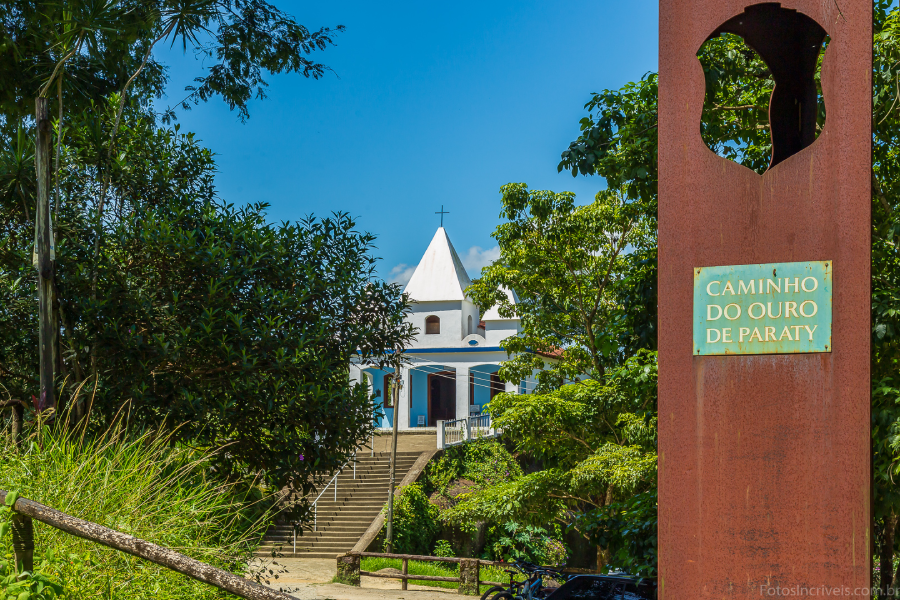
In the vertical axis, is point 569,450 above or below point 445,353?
below

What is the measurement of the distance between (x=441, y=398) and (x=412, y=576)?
1581 cm

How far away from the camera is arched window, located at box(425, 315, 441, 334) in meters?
30.5

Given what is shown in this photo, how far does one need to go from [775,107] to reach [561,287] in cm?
1246

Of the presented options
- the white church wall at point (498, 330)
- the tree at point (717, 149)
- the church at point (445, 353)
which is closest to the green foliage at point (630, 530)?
the tree at point (717, 149)

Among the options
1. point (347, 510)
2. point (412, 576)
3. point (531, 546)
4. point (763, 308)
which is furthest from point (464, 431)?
point (763, 308)

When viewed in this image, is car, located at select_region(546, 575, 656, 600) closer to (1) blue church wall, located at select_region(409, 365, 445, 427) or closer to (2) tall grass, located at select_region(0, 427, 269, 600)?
(2) tall grass, located at select_region(0, 427, 269, 600)

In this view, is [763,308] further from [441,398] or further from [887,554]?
[441,398]

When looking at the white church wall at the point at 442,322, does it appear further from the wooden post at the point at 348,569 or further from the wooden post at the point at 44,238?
the wooden post at the point at 44,238

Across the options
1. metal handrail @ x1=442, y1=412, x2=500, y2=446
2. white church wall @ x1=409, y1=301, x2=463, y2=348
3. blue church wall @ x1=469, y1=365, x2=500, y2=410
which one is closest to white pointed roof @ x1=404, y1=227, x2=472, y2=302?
white church wall @ x1=409, y1=301, x2=463, y2=348

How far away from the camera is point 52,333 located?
6.40 meters

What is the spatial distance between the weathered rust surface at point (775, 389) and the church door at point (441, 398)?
28237 mm

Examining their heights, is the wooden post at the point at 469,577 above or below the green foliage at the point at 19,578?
below

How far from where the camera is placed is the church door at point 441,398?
3126cm

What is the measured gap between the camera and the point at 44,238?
6.31 meters
